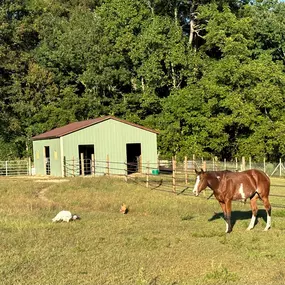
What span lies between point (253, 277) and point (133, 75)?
3547 cm

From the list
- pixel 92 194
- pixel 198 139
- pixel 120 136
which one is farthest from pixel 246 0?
pixel 92 194

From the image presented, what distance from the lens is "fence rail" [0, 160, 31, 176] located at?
3447 centimetres

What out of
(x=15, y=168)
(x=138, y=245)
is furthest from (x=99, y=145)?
(x=138, y=245)

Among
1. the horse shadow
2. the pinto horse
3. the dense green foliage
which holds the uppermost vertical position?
the dense green foliage

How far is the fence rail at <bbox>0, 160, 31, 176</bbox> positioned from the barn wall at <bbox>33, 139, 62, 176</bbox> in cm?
152

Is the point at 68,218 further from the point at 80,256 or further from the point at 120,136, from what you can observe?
the point at 120,136

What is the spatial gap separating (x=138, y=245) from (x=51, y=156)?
2145cm

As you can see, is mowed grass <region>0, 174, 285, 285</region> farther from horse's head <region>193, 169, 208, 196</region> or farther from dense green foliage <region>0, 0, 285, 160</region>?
dense green foliage <region>0, 0, 285, 160</region>

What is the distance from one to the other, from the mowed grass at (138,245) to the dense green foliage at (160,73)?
67.2 ft

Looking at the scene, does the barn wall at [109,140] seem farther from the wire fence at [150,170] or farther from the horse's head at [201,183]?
the horse's head at [201,183]

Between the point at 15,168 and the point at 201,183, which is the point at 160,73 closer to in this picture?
the point at 15,168

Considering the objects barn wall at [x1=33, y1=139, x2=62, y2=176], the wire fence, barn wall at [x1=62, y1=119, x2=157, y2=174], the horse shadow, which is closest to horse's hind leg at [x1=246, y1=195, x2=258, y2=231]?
the horse shadow

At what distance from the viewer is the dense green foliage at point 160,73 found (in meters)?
34.8

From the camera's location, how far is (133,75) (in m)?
41.3
